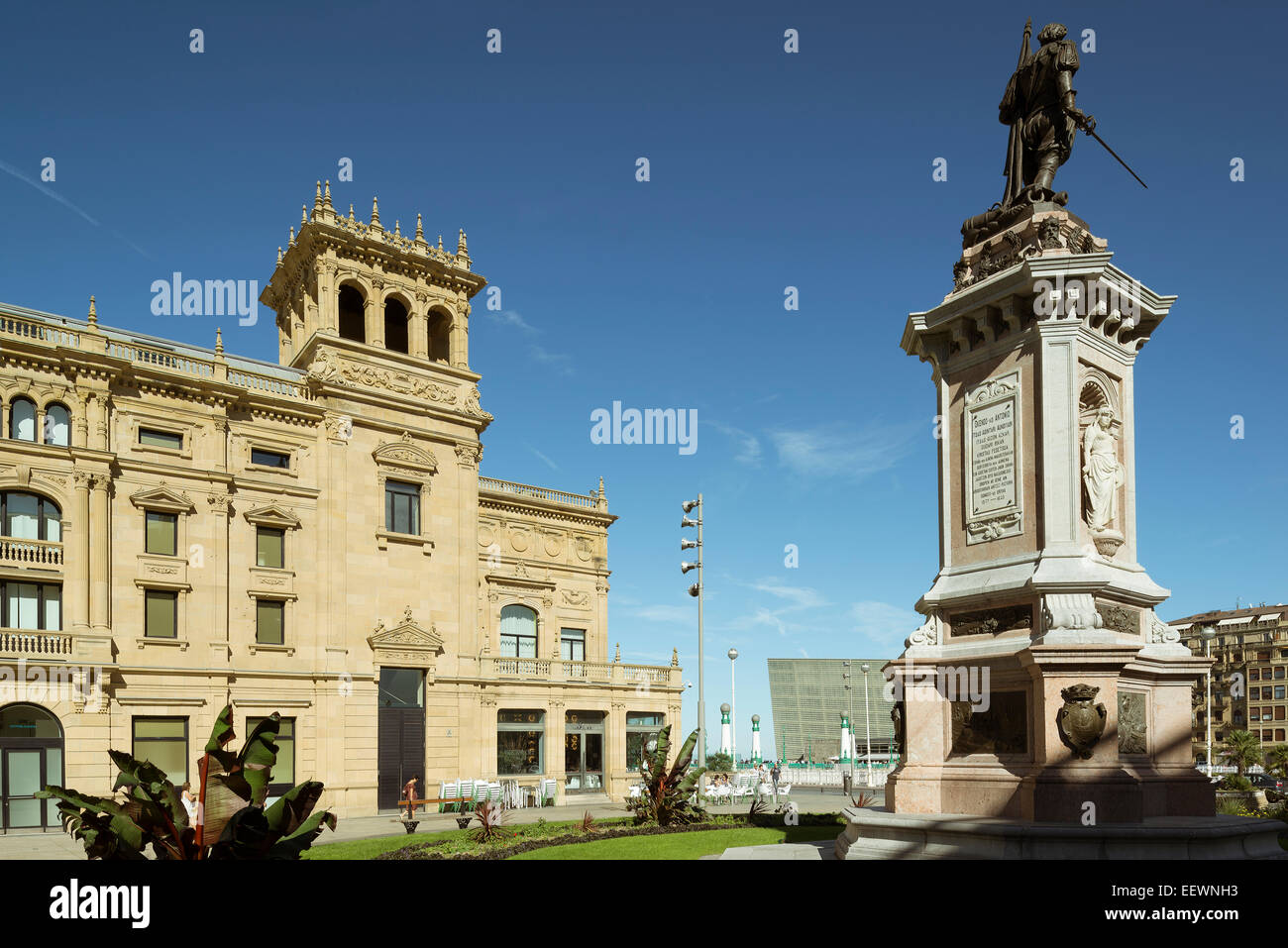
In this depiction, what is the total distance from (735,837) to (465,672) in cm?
2488

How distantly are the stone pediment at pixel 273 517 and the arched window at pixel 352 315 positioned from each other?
9323mm

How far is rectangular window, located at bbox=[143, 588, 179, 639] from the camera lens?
3616 centimetres

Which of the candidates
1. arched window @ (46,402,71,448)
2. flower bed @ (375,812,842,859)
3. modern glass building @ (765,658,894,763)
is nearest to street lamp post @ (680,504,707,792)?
flower bed @ (375,812,842,859)

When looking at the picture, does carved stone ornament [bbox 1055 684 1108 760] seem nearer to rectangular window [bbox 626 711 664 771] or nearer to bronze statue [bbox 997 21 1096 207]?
bronze statue [bbox 997 21 1096 207]

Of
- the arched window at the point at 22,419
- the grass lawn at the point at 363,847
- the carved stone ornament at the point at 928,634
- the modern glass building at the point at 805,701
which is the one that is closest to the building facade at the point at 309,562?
the arched window at the point at 22,419

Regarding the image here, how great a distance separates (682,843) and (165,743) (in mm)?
24332

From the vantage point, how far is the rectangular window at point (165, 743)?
3519cm

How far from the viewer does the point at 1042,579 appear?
14.1 metres

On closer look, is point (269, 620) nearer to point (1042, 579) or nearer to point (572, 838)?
point (572, 838)

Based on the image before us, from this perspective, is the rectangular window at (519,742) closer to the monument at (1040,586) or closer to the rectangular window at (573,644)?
the rectangular window at (573,644)

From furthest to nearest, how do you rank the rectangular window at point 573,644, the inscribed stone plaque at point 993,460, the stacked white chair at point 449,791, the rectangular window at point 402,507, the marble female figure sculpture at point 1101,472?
1. the rectangular window at point 573,644
2. the rectangular window at point 402,507
3. the stacked white chair at point 449,791
4. the inscribed stone plaque at point 993,460
5. the marble female figure sculpture at point 1101,472

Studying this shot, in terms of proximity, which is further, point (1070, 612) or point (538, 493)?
point (538, 493)

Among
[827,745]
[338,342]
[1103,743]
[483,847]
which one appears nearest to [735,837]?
[483,847]

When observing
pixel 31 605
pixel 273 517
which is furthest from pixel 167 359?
pixel 31 605
